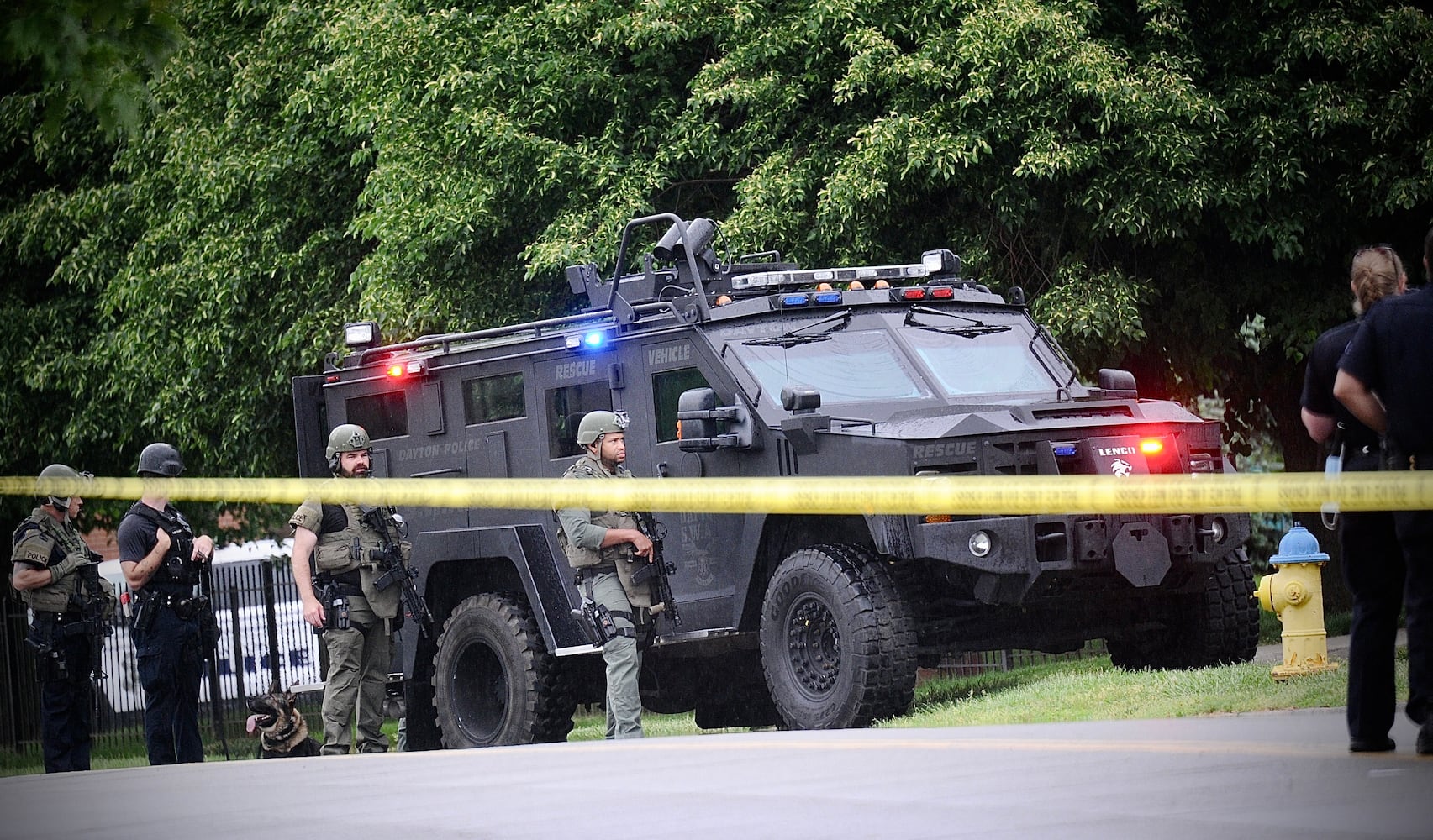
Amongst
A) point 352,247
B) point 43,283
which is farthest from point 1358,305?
point 43,283

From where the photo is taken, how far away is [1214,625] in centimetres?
1059

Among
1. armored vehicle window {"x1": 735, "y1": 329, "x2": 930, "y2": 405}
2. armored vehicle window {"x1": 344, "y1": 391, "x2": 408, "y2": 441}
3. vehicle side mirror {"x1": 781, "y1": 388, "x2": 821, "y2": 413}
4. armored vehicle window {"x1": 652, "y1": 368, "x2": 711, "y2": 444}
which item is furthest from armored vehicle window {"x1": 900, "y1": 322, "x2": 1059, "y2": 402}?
armored vehicle window {"x1": 344, "y1": 391, "x2": 408, "y2": 441}

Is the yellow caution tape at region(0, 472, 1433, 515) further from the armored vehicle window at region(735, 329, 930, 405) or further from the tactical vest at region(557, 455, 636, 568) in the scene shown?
the armored vehicle window at region(735, 329, 930, 405)

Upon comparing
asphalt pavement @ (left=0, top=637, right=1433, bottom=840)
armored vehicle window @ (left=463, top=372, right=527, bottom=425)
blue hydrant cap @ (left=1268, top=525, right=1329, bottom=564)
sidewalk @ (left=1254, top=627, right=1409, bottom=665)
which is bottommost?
sidewalk @ (left=1254, top=627, right=1409, bottom=665)

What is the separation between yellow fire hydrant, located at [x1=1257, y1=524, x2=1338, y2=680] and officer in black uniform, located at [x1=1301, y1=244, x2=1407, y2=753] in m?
3.45

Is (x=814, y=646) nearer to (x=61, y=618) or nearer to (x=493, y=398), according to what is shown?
(x=493, y=398)

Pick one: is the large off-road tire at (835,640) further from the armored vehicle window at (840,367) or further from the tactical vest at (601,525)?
the armored vehicle window at (840,367)

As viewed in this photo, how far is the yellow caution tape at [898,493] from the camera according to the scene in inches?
227

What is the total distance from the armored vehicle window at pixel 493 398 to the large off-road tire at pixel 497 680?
43.1 inches

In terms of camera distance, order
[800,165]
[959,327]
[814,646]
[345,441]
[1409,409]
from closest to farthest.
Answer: [1409,409], [814,646], [959,327], [345,441], [800,165]

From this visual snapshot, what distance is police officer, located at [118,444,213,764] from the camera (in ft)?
38.0

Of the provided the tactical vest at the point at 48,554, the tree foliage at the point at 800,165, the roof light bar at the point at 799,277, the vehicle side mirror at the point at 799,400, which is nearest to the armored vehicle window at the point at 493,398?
the roof light bar at the point at 799,277

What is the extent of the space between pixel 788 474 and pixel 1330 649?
5268mm

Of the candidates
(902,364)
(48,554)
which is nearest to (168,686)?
(48,554)
